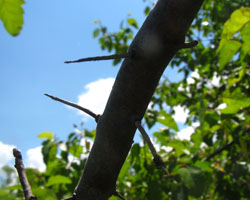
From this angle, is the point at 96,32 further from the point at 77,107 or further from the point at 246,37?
the point at 77,107

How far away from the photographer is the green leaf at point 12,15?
637 millimetres

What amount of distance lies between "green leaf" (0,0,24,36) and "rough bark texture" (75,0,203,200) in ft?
0.98

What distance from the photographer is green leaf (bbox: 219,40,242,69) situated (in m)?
1.10

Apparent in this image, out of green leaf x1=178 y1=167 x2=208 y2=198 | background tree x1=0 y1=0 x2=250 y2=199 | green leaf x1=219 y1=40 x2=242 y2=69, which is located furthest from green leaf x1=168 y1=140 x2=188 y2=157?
green leaf x1=219 y1=40 x2=242 y2=69

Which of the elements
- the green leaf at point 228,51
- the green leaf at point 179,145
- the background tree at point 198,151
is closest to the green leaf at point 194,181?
the background tree at point 198,151

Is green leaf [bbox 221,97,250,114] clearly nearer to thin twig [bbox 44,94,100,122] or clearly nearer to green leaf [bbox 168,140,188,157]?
green leaf [bbox 168,140,188,157]

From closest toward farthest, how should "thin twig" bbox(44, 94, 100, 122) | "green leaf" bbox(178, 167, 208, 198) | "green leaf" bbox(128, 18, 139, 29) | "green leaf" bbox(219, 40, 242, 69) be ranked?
"thin twig" bbox(44, 94, 100, 122)
"green leaf" bbox(219, 40, 242, 69)
"green leaf" bbox(178, 167, 208, 198)
"green leaf" bbox(128, 18, 139, 29)

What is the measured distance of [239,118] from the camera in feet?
6.11

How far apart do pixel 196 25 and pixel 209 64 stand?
0.89 metres

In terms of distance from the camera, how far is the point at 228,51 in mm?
1123

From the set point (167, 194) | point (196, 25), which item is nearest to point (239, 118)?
point (167, 194)

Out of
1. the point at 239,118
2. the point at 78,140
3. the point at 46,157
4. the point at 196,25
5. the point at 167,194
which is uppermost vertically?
the point at 196,25

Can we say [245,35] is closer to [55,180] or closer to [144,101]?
Answer: [144,101]

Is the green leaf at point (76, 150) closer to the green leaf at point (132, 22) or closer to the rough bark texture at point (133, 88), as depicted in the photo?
the rough bark texture at point (133, 88)
